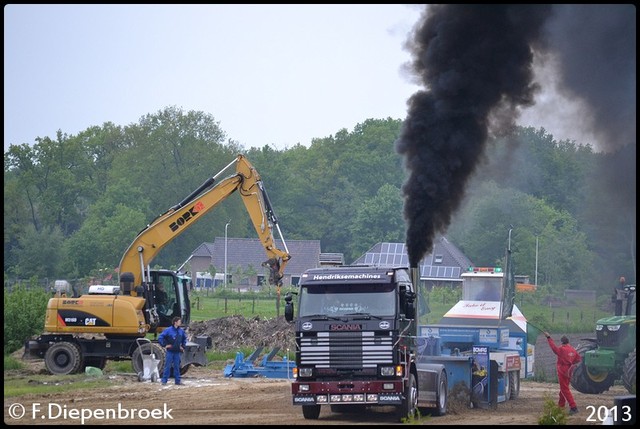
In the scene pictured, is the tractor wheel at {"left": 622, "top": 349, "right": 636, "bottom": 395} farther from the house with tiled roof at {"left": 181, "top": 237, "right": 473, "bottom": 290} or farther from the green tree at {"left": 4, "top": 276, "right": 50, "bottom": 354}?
the house with tiled roof at {"left": 181, "top": 237, "right": 473, "bottom": 290}

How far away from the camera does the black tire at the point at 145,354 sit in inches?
1145

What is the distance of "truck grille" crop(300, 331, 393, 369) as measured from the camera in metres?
20.1

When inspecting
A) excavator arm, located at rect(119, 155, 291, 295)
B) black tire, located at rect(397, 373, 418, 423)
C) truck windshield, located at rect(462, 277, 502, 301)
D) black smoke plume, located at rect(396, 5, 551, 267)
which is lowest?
black tire, located at rect(397, 373, 418, 423)

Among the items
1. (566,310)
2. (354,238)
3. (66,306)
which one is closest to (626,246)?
(566,310)

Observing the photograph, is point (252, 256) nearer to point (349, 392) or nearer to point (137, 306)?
point (137, 306)

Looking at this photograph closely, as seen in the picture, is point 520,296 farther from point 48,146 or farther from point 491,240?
point 48,146

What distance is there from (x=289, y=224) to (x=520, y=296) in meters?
51.1

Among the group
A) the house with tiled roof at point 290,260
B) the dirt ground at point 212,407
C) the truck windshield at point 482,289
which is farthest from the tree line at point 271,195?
the dirt ground at point 212,407

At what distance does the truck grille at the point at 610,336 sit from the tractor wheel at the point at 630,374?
925 millimetres

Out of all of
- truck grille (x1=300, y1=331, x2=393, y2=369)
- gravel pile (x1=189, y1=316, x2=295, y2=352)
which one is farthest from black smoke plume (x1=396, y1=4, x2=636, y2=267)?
gravel pile (x1=189, y1=316, x2=295, y2=352)

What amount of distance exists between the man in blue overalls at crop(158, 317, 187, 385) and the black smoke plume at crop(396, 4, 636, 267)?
6.92 meters

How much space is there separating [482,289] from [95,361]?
1308 cm

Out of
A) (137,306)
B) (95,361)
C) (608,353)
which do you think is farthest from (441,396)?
(95,361)

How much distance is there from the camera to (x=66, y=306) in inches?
1177
